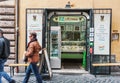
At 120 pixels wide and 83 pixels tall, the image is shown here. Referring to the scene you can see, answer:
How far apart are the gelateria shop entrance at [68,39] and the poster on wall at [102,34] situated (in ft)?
1.56

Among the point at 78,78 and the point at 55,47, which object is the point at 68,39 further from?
the point at 78,78

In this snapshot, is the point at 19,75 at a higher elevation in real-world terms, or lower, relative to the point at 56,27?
lower

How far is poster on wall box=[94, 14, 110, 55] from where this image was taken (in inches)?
564

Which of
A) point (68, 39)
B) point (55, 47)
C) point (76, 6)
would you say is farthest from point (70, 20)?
point (68, 39)

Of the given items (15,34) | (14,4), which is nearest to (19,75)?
(15,34)

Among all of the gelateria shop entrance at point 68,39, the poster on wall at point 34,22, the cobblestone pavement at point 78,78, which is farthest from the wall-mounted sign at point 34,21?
the cobblestone pavement at point 78,78

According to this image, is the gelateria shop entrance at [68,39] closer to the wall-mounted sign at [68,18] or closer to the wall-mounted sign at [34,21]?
the wall-mounted sign at [68,18]

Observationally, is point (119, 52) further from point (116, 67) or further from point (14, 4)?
point (14, 4)

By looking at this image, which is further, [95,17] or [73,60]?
[73,60]

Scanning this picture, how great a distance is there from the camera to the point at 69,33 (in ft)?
55.9

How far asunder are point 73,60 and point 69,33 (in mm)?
1500

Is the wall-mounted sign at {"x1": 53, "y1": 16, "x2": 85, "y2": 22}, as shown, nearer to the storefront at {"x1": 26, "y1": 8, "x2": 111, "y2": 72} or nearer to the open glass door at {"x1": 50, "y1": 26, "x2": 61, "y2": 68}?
the storefront at {"x1": 26, "y1": 8, "x2": 111, "y2": 72}

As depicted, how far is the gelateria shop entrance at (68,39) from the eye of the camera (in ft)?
49.4

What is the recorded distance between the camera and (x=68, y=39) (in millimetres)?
17219
